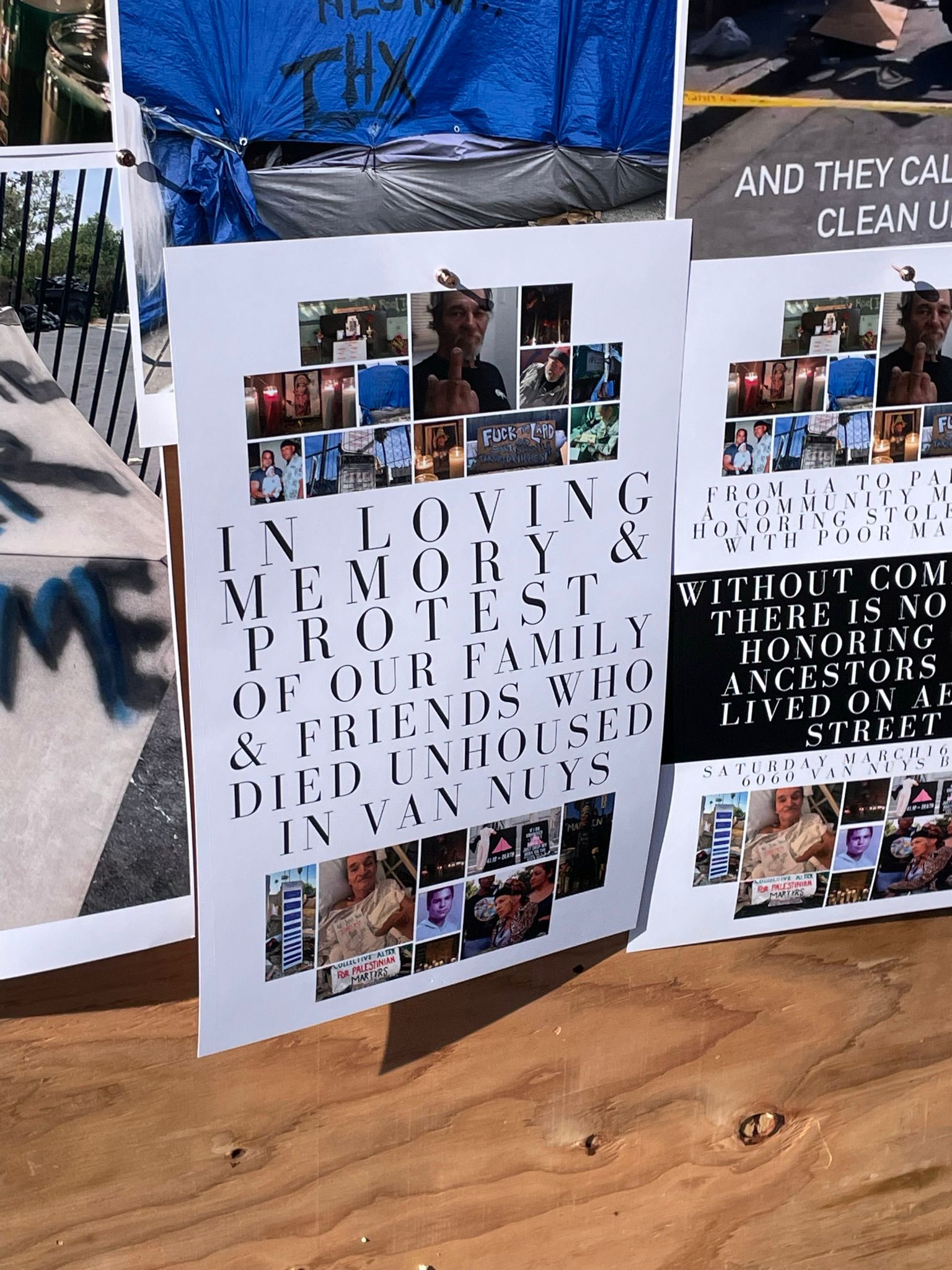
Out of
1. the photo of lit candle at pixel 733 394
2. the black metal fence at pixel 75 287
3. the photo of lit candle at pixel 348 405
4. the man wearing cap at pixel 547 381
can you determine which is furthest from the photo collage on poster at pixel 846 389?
the black metal fence at pixel 75 287

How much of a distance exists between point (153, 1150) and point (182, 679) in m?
0.31

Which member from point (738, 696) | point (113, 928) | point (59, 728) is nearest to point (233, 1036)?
point (113, 928)

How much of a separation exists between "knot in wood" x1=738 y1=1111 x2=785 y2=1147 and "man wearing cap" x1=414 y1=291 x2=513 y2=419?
562mm

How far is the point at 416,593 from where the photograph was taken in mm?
624

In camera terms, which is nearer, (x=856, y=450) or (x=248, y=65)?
(x=248, y=65)

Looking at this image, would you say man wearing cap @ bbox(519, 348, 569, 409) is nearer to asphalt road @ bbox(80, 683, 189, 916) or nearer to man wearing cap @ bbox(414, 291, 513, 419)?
man wearing cap @ bbox(414, 291, 513, 419)

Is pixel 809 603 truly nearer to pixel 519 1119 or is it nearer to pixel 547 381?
pixel 547 381

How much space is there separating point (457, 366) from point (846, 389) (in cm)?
24

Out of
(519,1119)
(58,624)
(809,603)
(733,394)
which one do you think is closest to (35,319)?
(58,624)

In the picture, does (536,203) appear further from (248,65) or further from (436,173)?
(248,65)

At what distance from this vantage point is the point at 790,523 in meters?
0.69

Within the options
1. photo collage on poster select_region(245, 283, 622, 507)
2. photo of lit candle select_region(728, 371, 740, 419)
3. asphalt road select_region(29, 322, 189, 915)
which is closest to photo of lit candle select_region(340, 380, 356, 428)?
photo collage on poster select_region(245, 283, 622, 507)

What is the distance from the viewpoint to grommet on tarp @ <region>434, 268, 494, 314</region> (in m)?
0.57

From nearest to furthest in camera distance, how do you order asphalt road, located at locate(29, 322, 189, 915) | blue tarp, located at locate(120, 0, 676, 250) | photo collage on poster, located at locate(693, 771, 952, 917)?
blue tarp, located at locate(120, 0, 676, 250), asphalt road, located at locate(29, 322, 189, 915), photo collage on poster, located at locate(693, 771, 952, 917)
